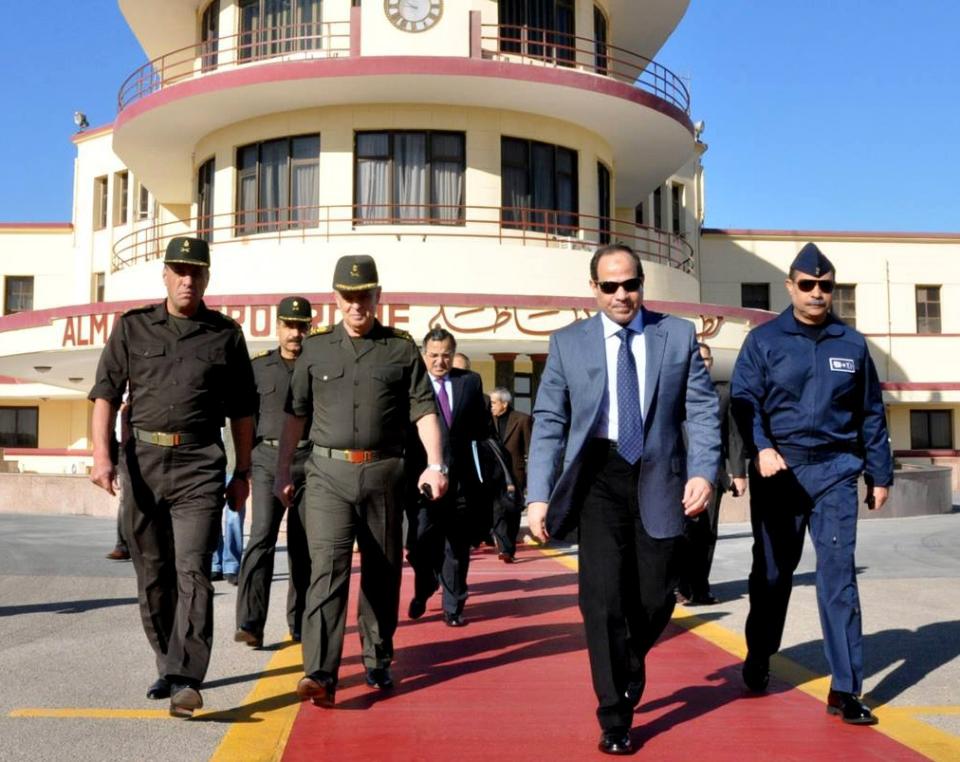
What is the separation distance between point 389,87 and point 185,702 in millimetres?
18488

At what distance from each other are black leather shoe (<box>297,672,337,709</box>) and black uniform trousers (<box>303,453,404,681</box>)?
0.03 metres

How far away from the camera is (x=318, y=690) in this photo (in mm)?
5465

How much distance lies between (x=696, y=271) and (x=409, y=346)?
1250 inches

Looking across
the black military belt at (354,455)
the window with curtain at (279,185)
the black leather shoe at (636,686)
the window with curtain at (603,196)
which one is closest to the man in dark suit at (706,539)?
the black military belt at (354,455)

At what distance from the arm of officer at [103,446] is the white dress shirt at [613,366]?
2.28 m

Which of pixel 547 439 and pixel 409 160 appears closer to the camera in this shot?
pixel 547 439

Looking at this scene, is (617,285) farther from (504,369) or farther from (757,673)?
(504,369)

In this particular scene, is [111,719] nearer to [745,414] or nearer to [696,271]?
[745,414]

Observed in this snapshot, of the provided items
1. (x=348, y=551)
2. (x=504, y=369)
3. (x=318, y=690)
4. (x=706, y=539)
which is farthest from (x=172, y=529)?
(x=504, y=369)

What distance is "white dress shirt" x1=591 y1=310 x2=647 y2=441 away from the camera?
514 centimetres

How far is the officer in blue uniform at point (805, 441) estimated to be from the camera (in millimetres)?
5789

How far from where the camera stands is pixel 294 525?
22.3ft

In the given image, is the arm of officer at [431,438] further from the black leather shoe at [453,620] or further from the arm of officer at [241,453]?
the black leather shoe at [453,620]

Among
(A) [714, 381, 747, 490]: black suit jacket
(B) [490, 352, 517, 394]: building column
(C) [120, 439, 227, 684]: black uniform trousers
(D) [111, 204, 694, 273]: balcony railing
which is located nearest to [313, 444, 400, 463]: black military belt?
(C) [120, 439, 227, 684]: black uniform trousers
